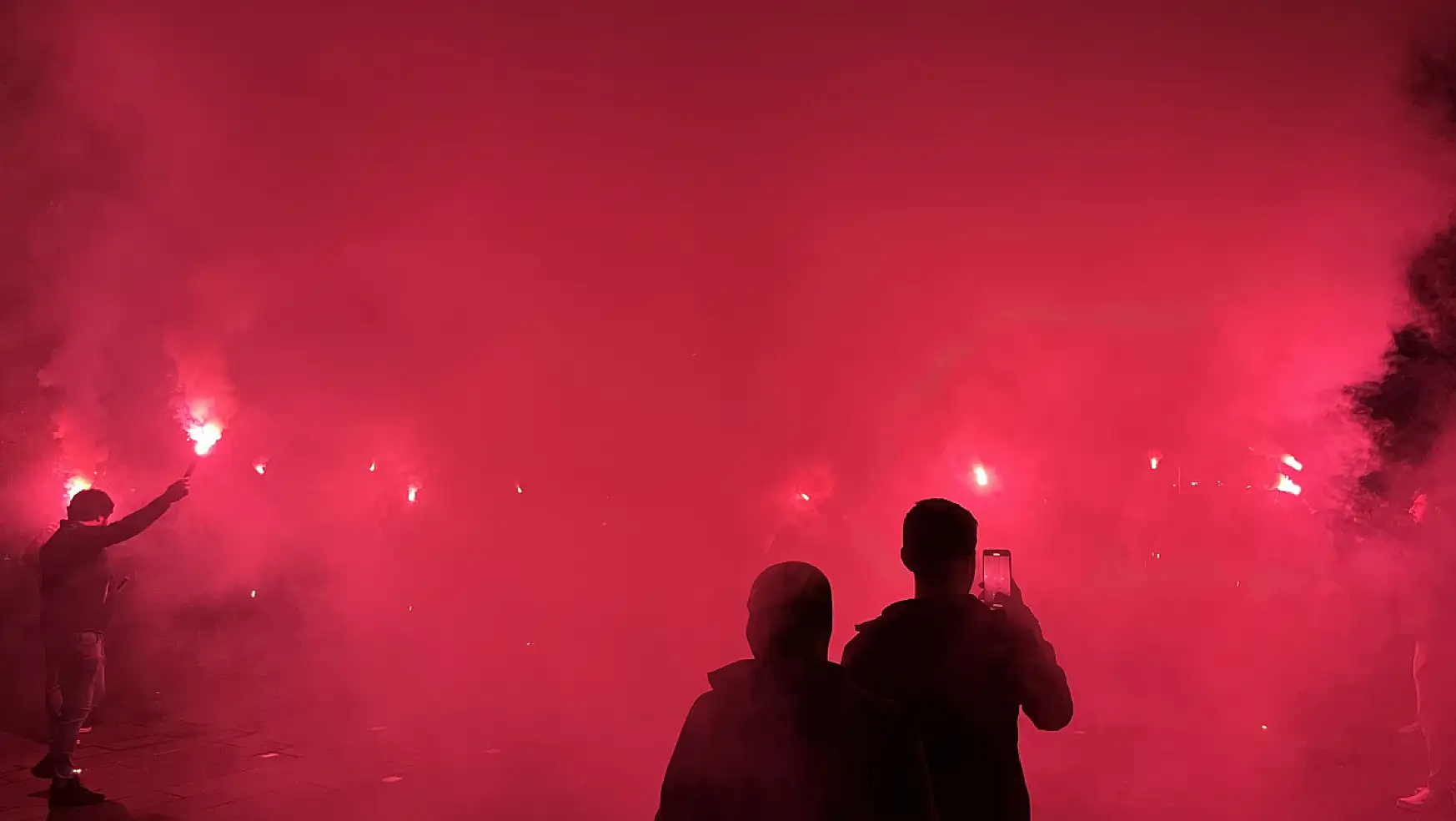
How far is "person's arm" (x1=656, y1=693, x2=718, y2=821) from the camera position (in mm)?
1764

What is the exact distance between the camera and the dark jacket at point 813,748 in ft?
5.52

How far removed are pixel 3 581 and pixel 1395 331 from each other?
1082 cm

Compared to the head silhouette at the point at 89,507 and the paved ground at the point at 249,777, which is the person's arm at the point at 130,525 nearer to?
the head silhouette at the point at 89,507

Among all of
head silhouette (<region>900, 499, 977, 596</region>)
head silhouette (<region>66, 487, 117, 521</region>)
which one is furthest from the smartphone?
head silhouette (<region>66, 487, 117, 521</region>)

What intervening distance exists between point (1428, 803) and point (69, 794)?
6.46 meters

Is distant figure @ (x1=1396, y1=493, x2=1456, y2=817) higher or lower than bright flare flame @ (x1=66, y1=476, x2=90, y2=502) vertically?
lower

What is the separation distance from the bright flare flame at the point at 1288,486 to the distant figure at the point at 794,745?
8276 millimetres

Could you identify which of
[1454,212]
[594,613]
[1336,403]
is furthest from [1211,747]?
[594,613]

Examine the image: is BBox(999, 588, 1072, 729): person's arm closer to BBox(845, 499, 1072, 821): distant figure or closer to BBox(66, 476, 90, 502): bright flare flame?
BBox(845, 499, 1072, 821): distant figure

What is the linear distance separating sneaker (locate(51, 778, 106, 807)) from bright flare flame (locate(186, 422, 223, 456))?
11860 millimetres

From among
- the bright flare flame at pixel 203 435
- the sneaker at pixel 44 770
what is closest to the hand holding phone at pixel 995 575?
the sneaker at pixel 44 770

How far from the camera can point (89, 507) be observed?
5.07 meters

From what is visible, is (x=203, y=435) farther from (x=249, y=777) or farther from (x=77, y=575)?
(x=77, y=575)

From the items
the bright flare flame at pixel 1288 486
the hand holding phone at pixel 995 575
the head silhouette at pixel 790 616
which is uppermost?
the bright flare flame at pixel 1288 486
